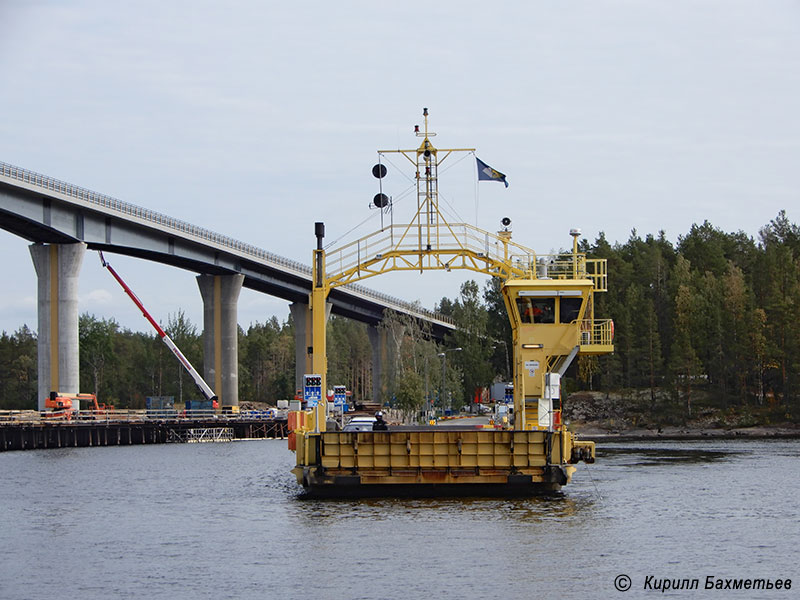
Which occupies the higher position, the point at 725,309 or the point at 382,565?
the point at 725,309

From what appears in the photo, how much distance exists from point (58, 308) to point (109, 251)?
11.1 metres

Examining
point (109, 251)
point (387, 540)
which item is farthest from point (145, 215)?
point (387, 540)

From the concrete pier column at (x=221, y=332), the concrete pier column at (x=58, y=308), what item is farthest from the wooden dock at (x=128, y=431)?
the concrete pier column at (x=221, y=332)

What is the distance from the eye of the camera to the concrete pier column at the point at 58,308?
96.4 m

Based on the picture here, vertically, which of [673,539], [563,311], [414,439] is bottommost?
[673,539]

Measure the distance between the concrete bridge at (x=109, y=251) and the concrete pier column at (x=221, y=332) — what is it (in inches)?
4.2

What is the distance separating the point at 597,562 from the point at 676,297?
10247 cm

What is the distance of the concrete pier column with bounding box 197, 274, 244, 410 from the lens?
124m

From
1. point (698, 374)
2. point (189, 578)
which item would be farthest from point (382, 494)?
point (698, 374)

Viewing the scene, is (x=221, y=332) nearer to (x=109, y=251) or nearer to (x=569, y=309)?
(x=109, y=251)

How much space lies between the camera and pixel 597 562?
2848 cm

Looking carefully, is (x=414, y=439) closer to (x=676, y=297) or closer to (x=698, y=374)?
(x=698, y=374)

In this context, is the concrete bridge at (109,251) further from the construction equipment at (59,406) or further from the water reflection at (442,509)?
the water reflection at (442,509)

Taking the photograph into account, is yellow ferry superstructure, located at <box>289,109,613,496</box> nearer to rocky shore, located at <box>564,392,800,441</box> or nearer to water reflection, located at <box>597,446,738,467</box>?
water reflection, located at <box>597,446,738,467</box>
